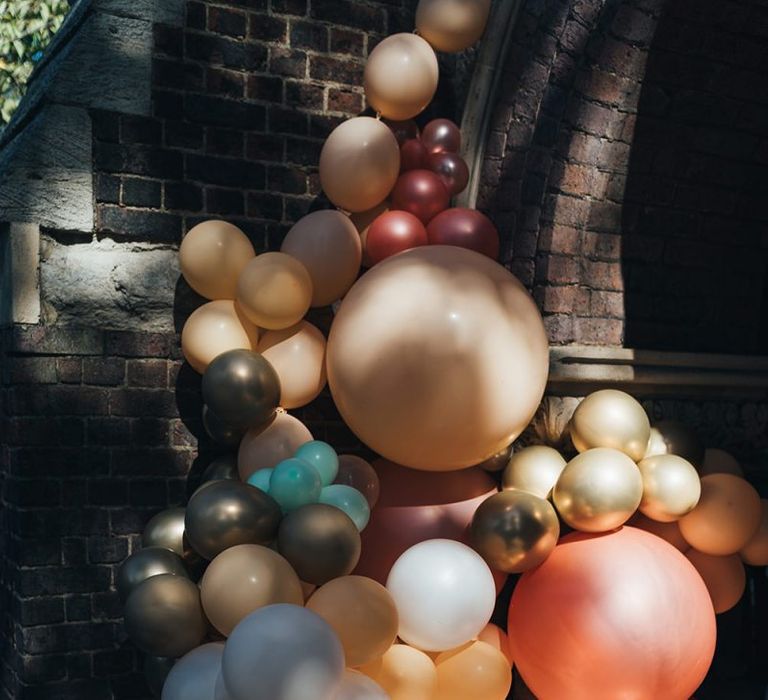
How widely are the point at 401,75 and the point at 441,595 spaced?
160cm

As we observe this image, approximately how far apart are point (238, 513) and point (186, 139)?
132 centimetres

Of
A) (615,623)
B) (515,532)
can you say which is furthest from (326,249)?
(615,623)

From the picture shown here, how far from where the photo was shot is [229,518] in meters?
2.47

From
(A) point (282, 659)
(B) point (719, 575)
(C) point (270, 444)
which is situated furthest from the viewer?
(B) point (719, 575)

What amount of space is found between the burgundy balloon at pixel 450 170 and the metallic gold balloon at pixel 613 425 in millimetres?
829

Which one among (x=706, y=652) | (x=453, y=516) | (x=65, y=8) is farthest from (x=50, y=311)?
(x=65, y=8)

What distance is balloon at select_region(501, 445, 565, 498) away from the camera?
288cm

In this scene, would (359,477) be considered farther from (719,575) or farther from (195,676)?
(719,575)

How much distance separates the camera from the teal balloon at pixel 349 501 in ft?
8.64

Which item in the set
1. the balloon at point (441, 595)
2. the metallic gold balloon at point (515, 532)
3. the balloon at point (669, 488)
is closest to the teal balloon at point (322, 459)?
the balloon at point (441, 595)

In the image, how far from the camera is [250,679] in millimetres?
2059

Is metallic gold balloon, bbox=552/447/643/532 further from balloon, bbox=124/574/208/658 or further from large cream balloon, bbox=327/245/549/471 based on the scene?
balloon, bbox=124/574/208/658

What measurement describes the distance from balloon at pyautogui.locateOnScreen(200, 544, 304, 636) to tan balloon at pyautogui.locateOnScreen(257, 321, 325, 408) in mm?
Answer: 608

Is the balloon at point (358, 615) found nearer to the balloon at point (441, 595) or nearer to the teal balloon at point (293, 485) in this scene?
the balloon at point (441, 595)
